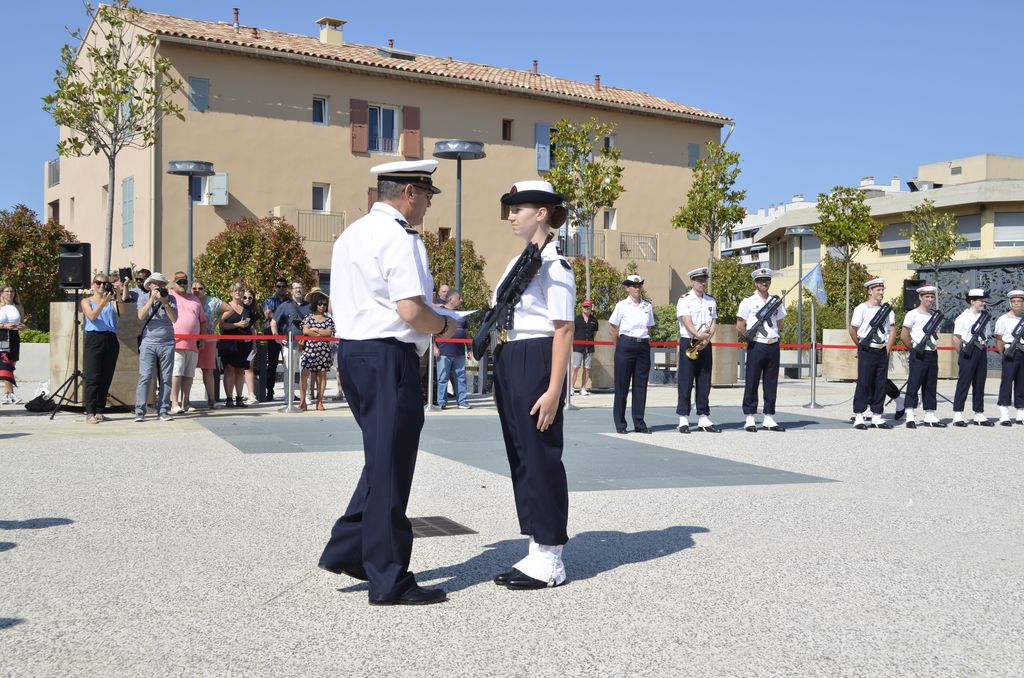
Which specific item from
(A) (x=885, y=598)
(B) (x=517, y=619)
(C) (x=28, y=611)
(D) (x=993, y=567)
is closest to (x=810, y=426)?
(D) (x=993, y=567)

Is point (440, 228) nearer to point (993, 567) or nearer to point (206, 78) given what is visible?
point (206, 78)

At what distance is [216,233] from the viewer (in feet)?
111

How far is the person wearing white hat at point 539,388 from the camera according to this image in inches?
200

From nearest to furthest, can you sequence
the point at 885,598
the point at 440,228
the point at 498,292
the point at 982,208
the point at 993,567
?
1. the point at 885,598
2. the point at 498,292
3. the point at 993,567
4. the point at 440,228
5. the point at 982,208

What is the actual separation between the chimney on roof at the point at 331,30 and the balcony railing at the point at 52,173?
1327 centimetres

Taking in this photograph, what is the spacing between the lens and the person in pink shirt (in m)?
14.1

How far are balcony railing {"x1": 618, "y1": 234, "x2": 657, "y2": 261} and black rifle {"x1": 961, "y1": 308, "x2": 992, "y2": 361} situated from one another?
28.0 meters

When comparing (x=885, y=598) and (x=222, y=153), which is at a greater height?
(x=222, y=153)

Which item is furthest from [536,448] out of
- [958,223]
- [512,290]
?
[958,223]

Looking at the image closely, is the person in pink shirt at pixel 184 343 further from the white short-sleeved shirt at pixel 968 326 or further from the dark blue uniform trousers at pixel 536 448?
the white short-sleeved shirt at pixel 968 326

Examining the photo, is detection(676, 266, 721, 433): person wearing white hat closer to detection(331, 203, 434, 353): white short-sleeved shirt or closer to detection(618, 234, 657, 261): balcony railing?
detection(331, 203, 434, 353): white short-sleeved shirt

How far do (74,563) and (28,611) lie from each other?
91cm

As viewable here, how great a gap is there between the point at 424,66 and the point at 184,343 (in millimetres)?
26605

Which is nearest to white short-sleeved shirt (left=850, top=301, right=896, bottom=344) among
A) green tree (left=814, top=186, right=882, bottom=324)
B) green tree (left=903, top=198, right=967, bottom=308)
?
green tree (left=814, top=186, right=882, bottom=324)
